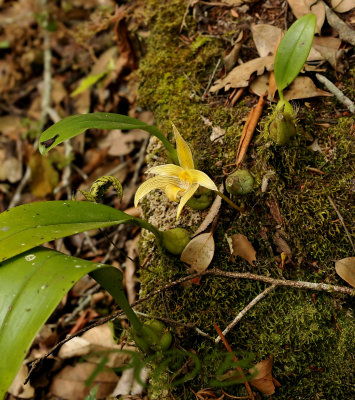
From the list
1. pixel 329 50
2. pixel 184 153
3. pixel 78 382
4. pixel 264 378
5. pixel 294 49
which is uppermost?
pixel 294 49

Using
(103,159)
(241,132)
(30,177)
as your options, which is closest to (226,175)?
(241,132)

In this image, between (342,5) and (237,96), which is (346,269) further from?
(342,5)

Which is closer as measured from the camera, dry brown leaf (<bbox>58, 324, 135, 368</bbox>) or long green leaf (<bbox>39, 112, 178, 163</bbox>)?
long green leaf (<bbox>39, 112, 178, 163</bbox>)

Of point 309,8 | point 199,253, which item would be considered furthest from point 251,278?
point 309,8

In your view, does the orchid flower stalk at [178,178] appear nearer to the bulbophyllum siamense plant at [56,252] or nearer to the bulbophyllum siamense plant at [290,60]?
the bulbophyllum siamense plant at [56,252]

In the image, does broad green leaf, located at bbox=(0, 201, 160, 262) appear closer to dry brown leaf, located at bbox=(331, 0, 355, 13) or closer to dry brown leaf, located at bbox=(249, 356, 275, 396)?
dry brown leaf, located at bbox=(249, 356, 275, 396)

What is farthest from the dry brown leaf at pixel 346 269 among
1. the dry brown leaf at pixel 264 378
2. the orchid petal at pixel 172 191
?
the orchid petal at pixel 172 191

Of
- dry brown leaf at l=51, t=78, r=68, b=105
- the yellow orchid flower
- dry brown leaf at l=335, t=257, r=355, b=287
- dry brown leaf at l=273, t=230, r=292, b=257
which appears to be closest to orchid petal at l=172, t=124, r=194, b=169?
the yellow orchid flower
